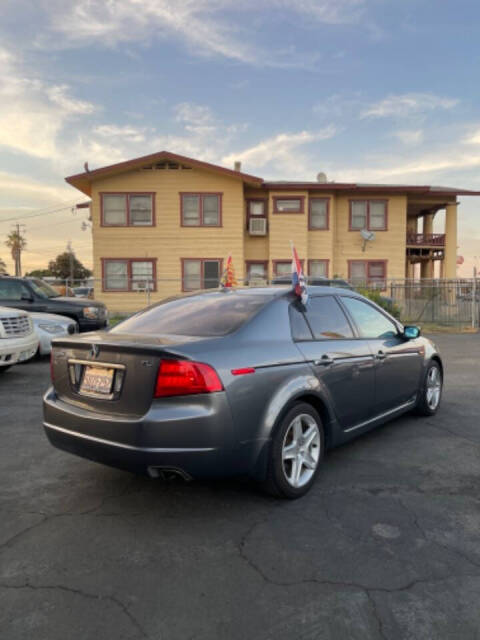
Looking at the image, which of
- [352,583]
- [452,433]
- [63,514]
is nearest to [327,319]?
[452,433]

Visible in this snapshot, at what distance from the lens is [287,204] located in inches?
939

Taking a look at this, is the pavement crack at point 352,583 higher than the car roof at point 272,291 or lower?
lower

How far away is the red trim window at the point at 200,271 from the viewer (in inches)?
909

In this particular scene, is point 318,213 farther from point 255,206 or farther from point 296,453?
point 296,453

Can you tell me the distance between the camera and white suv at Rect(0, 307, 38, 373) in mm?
7289

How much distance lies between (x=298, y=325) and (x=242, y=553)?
68.1 inches

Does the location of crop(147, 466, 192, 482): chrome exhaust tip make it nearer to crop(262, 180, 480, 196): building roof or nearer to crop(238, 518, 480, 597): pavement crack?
crop(238, 518, 480, 597): pavement crack

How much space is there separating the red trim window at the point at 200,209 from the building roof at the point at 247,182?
128 cm

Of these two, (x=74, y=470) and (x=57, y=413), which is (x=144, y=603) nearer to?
(x=57, y=413)

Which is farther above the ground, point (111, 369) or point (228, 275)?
point (228, 275)

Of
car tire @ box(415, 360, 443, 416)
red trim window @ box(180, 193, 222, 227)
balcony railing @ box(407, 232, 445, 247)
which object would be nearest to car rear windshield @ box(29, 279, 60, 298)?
car tire @ box(415, 360, 443, 416)

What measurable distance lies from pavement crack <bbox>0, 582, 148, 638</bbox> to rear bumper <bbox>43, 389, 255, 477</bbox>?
0.76 m

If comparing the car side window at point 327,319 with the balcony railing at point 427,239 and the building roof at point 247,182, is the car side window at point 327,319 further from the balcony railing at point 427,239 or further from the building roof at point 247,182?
the balcony railing at point 427,239

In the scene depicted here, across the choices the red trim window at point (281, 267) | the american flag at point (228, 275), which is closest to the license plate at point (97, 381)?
the american flag at point (228, 275)
